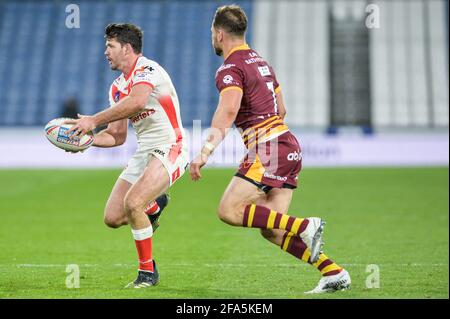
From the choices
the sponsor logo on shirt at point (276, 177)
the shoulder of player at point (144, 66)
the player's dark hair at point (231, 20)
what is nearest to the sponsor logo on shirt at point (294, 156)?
the sponsor logo on shirt at point (276, 177)

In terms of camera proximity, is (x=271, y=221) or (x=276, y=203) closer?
(x=271, y=221)

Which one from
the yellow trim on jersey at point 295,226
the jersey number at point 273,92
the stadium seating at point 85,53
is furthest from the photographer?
the stadium seating at point 85,53

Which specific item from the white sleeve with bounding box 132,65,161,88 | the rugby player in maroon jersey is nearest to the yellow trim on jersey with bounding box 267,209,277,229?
the rugby player in maroon jersey

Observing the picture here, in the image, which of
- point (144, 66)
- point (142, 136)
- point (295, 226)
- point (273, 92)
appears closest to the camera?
point (295, 226)

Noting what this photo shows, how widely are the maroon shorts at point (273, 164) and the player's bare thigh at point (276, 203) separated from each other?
0.34 feet

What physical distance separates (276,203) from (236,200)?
45 centimetres

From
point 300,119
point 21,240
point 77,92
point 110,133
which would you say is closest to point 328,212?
point 21,240

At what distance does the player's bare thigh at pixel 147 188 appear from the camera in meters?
7.57

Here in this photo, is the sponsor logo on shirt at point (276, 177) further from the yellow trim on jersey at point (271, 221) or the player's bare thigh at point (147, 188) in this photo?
the player's bare thigh at point (147, 188)

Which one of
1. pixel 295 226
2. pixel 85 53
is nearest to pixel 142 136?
pixel 295 226

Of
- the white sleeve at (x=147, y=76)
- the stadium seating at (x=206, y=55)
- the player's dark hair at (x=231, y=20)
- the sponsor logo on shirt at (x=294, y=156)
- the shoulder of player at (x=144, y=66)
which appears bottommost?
the sponsor logo on shirt at (x=294, y=156)

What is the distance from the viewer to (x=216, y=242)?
1090 centimetres

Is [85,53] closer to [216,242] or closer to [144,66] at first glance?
[216,242]

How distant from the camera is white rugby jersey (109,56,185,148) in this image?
26.0 feet
